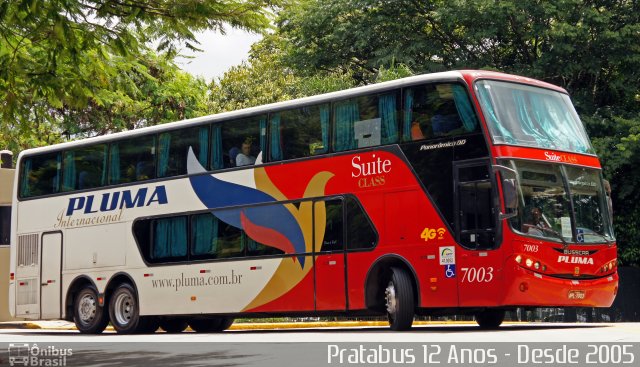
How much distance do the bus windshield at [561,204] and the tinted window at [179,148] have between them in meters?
7.12

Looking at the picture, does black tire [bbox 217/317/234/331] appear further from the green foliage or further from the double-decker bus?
the green foliage

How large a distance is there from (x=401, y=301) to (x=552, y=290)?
2.50 m

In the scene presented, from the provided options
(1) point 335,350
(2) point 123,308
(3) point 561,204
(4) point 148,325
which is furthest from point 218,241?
(1) point 335,350

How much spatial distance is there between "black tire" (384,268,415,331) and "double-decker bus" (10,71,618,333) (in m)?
0.03

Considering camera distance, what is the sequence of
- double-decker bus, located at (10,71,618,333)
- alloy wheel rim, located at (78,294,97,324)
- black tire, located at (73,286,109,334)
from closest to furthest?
double-decker bus, located at (10,71,618,333) → black tire, located at (73,286,109,334) → alloy wheel rim, located at (78,294,97,324)

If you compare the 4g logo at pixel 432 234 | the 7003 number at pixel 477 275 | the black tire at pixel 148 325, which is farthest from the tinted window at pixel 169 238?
the 7003 number at pixel 477 275

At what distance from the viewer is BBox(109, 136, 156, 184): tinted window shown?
78.4 ft

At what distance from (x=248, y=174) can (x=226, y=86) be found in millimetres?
39874

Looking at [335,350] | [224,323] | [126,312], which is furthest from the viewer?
[224,323]

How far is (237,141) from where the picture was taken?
22.2 m

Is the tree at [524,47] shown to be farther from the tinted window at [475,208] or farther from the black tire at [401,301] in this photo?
the tinted window at [475,208]

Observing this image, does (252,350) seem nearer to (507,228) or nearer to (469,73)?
(507,228)

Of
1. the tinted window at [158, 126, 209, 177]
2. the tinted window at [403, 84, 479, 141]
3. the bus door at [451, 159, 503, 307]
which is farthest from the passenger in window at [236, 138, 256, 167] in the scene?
the bus door at [451, 159, 503, 307]

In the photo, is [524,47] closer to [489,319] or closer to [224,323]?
[224,323]
